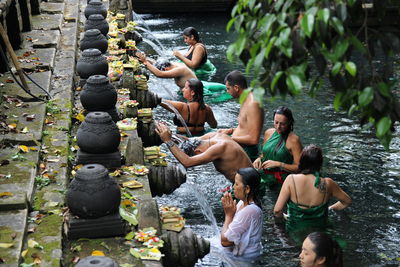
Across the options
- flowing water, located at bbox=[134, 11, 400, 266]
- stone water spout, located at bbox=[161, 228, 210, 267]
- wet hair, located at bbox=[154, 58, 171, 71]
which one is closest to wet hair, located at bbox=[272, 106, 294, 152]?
flowing water, located at bbox=[134, 11, 400, 266]

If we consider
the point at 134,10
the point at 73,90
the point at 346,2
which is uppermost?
the point at 346,2

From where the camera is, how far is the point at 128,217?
6340 mm

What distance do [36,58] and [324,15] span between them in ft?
28.4

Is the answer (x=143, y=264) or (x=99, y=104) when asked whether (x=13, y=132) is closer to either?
(x=99, y=104)

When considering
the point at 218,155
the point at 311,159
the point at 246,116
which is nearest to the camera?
the point at 311,159

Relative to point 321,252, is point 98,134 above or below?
above

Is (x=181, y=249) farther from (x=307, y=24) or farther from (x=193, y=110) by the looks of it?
(x=193, y=110)

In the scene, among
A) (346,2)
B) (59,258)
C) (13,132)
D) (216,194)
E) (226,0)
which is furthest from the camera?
(226,0)

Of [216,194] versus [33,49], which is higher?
[33,49]

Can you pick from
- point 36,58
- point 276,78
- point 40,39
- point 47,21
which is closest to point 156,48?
point 47,21

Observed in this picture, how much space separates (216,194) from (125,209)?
2733 mm

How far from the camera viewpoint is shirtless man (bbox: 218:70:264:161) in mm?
9039

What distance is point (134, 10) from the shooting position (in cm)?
2219

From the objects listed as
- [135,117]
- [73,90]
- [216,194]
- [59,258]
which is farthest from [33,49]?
[59,258]
